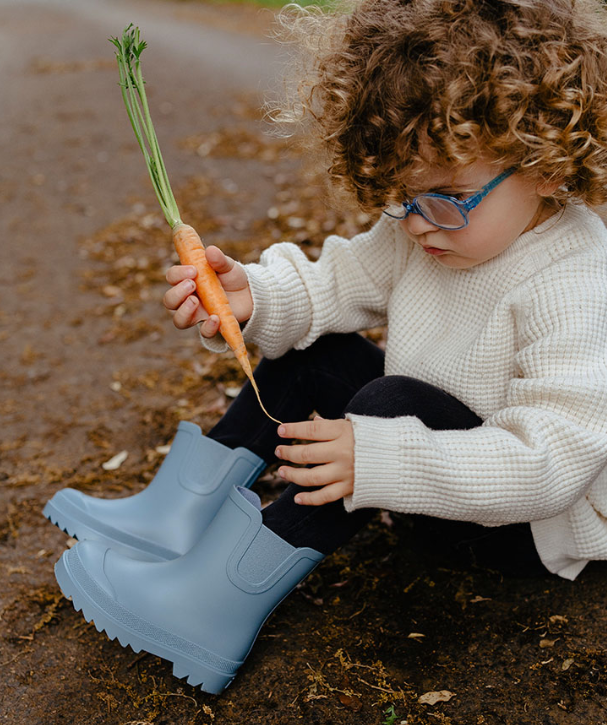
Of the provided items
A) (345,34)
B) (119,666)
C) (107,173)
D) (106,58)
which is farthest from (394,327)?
(106,58)

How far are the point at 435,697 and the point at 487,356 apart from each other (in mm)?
782

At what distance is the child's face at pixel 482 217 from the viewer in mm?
1670

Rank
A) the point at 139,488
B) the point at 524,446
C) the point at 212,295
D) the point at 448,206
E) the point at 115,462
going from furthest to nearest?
the point at 115,462
the point at 139,488
the point at 212,295
the point at 448,206
the point at 524,446

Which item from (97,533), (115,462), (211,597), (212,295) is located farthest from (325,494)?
(115,462)

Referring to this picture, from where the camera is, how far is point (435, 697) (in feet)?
5.68

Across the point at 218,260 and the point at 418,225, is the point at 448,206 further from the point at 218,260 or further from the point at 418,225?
the point at 218,260

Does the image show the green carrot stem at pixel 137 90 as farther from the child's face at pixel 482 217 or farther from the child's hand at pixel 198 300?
the child's face at pixel 482 217

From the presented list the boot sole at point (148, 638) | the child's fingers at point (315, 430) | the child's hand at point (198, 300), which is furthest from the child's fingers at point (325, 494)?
the child's hand at point (198, 300)

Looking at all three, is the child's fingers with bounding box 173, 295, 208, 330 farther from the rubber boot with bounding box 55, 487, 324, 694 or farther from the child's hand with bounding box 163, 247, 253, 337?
the rubber boot with bounding box 55, 487, 324, 694

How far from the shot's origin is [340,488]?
5.40 feet

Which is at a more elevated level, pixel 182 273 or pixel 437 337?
pixel 182 273

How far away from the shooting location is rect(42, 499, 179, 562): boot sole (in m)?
2.04

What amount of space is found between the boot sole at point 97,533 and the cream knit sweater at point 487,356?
0.62 metres

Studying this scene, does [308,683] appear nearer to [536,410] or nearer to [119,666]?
[119,666]
